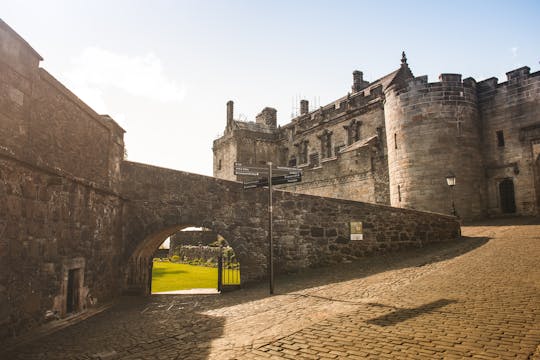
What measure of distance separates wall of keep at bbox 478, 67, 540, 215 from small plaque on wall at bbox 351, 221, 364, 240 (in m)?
10.6

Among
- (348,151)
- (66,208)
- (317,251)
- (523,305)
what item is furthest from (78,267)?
(348,151)

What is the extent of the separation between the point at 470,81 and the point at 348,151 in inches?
320

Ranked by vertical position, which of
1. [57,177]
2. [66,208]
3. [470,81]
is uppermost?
[470,81]

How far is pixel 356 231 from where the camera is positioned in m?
11.7

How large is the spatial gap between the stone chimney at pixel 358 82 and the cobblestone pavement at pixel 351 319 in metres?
25.2

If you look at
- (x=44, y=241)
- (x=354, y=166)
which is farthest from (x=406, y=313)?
(x=354, y=166)

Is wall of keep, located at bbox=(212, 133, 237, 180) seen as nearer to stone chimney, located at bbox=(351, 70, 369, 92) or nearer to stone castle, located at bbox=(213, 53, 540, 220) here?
stone chimney, located at bbox=(351, 70, 369, 92)

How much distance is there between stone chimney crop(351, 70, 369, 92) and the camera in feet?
109

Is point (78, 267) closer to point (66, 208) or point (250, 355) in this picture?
point (66, 208)

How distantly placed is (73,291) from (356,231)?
26.3ft

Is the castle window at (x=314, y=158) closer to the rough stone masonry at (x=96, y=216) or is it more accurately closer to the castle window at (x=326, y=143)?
the castle window at (x=326, y=143)

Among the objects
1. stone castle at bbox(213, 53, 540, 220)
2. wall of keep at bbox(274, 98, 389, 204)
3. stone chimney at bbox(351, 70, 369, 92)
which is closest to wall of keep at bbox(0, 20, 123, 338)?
stone castle at bbox(213, 53, 540, 220)

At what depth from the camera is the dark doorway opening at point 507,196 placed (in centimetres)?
1808

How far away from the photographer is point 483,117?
19.4 metres
